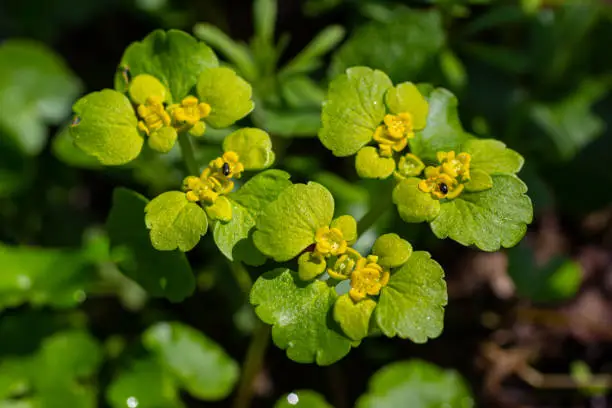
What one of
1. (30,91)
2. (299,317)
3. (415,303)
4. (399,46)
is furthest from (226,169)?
(30,91)

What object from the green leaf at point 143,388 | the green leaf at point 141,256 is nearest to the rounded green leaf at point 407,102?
the green leaf at point 141,256

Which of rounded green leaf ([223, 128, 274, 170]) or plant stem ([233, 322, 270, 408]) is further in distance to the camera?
plant stem ([233, 322, 270, 408])

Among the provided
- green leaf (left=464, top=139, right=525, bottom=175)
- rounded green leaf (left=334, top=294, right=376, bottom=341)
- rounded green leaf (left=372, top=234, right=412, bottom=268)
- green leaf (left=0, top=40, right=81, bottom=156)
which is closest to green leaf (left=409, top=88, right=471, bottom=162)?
green leaf (left=464, top=139, right=525, bottom=175)

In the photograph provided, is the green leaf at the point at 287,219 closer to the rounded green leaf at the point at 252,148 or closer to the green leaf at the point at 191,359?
the rounded green leaf at the point at 252,148

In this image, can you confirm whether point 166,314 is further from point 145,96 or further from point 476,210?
point 476,210

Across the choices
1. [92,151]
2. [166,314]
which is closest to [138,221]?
[92,151]

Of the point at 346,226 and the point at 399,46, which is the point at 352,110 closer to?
the point at 346,226

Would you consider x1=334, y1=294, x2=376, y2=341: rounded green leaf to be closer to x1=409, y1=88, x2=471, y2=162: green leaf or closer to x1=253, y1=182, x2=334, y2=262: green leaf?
x1=253, y1=182, x2=334, y2=262: green leaf
